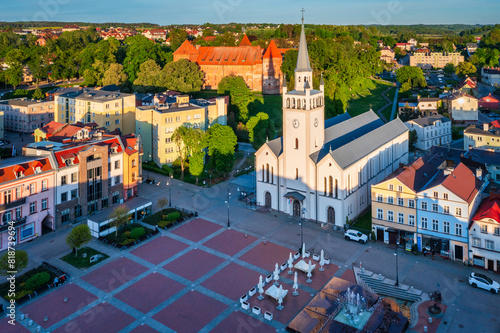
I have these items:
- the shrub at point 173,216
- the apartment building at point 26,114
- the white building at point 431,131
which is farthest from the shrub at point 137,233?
the white building at point 431,131

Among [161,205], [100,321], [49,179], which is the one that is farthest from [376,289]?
[49,179]

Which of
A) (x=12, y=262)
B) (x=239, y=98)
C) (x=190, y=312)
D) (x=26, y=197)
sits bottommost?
(x=190, y=312)

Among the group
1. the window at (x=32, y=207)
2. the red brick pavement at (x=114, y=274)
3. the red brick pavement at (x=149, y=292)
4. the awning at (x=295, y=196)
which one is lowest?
the red brick pavement at (x=149, y=292)

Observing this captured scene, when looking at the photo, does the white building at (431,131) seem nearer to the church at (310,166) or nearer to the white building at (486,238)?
the church at (310,166)

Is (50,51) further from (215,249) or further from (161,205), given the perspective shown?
(215,249)

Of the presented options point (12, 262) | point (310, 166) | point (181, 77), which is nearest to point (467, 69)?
point (181, 77)

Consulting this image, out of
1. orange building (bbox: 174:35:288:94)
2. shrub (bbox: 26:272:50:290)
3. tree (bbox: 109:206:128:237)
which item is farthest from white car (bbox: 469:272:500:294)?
orange building (bbox: 174:35:288:94)

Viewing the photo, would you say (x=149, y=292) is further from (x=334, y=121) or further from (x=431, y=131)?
(x=431, y=131)
